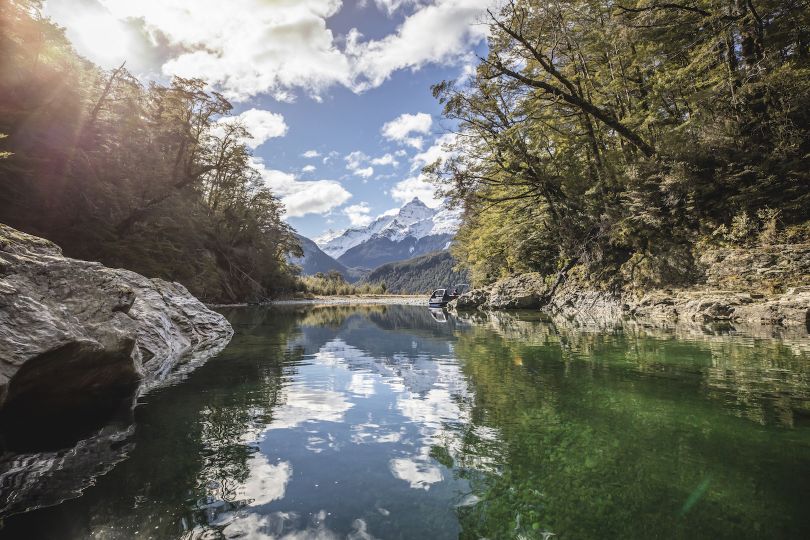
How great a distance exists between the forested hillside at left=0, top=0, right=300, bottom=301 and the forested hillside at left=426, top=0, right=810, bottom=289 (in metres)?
15.5

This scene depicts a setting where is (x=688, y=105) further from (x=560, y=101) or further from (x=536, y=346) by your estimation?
(x=536, y=346)

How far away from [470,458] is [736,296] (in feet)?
44.5

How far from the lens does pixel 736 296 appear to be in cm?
1269

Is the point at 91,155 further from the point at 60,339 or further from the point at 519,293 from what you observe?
the point at 519,293

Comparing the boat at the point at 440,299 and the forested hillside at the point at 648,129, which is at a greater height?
the forested hillside at the point at 648,129

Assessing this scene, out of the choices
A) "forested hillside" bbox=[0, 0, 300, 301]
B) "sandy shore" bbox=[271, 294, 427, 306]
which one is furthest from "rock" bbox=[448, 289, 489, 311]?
"forested hillside" bbox=[0, 0, 300, 301]

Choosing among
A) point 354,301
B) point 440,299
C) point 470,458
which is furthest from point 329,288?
point 470,458

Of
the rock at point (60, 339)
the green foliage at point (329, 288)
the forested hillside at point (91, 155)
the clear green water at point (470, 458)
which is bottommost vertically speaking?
the clear green water at point (470, 458)

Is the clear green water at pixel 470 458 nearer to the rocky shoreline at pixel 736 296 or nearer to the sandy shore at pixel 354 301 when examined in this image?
the rocky shoreline at pixel 736 296

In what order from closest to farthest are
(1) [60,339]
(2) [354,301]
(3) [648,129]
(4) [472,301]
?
(1) [60,339], (3) [648,129], (4) [472,301], (2) [354,301]

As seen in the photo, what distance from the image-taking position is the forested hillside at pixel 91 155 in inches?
584

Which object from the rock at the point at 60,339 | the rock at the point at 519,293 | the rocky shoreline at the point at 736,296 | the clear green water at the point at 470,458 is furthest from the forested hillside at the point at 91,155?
the rocky shoreline at the point at 736,296

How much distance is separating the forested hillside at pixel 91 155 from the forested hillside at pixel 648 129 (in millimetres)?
15523

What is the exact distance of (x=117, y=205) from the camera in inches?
701
